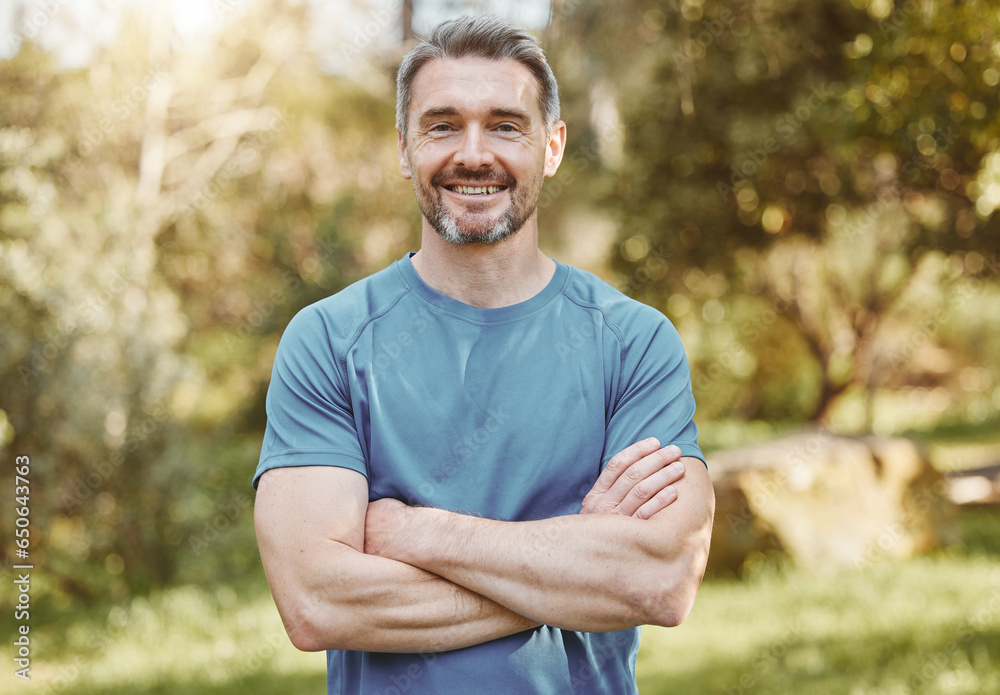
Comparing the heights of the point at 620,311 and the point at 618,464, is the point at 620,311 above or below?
above

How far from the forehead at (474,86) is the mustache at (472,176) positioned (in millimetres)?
144

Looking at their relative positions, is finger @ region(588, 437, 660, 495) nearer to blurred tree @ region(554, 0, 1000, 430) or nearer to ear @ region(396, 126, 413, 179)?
ear @ region(396, 126, 413, 179)

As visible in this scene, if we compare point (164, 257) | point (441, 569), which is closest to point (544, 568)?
point (441, 569)

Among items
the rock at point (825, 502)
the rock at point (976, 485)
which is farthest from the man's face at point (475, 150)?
the rock at point (976, 485)

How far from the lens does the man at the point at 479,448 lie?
185 centimetres

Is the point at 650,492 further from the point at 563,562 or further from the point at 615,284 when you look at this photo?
the point at 615,284

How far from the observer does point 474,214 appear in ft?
6.66

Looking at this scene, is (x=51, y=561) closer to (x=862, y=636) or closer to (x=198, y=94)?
(x=862, y=636)

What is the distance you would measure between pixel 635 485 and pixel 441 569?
48 centimetres

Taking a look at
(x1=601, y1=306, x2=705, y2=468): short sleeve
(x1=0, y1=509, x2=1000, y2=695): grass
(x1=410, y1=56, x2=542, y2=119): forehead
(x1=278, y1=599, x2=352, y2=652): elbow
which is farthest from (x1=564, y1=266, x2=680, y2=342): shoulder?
(x1=0, y1=509, x2=1000, y2=695): grass

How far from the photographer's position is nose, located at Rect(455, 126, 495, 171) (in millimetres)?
1999

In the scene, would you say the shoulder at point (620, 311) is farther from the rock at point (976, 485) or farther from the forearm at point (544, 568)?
the rock at point (976, 485)

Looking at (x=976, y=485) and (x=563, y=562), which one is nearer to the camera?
(x=563, y=562)

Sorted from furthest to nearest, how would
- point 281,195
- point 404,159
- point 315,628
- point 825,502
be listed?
point 281,195, point 825,502, point 404,159, point 315,628
